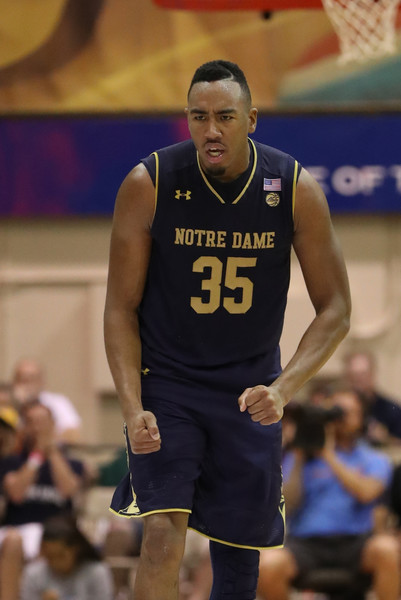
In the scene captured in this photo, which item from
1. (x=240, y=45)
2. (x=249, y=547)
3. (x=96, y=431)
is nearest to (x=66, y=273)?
(x=96, y=431)

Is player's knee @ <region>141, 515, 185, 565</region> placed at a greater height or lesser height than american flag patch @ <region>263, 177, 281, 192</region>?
lesser

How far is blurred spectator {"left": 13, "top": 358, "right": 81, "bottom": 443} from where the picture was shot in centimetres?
843

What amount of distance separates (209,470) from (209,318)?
57 cm

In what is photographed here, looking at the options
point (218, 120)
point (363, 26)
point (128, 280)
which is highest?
point (363, 26)

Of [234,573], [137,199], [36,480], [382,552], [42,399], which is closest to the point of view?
[137,199]

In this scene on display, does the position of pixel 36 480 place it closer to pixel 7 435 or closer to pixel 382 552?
pixel 7 435

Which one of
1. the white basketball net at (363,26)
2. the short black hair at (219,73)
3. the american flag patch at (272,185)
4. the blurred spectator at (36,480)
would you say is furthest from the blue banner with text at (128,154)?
the short black hair at (219,73)

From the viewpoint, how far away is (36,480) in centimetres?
721

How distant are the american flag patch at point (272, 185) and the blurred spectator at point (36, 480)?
3.76m

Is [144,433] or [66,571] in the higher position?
[144,433]

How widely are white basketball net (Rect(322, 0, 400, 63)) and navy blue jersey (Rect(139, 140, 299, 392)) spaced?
4.11 metres

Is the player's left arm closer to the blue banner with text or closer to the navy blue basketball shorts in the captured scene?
the navy blue basketball shorts

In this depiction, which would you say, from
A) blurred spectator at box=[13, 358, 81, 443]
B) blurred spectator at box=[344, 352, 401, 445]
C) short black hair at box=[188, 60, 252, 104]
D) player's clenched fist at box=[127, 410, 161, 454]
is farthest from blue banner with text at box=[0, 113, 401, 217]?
player's clenched fist at box=[127, 410, 161, 454]

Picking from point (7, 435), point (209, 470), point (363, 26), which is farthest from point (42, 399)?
point (209, 470)
